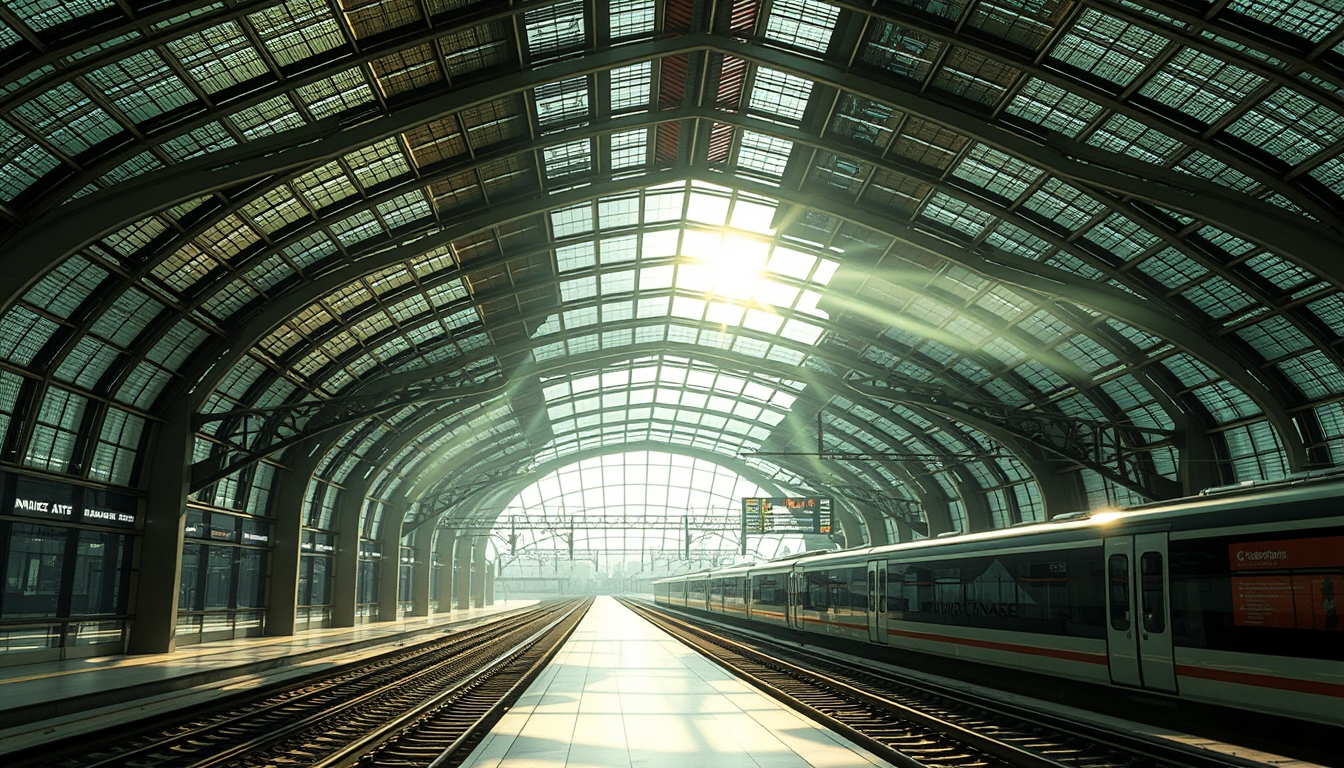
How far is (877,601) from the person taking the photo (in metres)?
25.9

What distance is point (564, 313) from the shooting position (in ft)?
128

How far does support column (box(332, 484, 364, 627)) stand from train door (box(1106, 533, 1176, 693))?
34853 mm

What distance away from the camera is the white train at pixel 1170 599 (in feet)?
38.4

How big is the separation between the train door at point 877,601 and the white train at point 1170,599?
8.51ft

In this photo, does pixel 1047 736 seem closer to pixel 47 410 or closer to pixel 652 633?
pixel 47 410

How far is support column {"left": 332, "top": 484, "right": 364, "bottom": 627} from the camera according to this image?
42.0m

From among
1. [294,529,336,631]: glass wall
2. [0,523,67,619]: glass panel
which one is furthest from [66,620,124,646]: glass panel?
[294,529,336,631]: glass wall

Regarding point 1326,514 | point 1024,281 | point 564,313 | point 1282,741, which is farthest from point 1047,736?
point 564,313

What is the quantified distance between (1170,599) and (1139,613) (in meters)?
0.74

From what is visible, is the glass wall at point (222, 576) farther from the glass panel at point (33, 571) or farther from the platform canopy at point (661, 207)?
the glass panel at point (33, 571)

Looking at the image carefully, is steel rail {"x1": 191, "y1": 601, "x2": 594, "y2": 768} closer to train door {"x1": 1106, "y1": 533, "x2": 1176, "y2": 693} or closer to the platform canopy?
the platform canopy

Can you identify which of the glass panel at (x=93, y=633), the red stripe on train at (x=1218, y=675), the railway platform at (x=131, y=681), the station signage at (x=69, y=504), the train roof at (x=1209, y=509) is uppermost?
the station signage at (x=69, y=504)

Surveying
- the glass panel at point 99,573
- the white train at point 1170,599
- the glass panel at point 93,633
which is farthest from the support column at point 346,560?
the white train at point 1170,599

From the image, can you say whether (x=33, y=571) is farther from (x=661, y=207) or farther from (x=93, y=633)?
(x=661, y=207)
